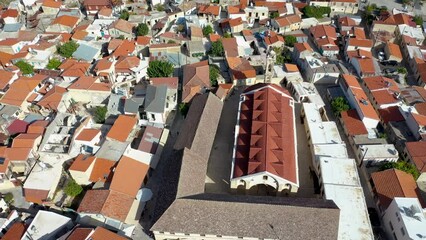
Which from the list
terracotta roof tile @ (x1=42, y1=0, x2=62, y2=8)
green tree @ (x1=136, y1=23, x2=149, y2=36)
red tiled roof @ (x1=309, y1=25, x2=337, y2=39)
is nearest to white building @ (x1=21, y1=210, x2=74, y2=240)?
green tree @ (x1=136, y1=23, x2=149, y2=36)

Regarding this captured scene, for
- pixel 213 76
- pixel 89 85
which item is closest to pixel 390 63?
pixel 213 76

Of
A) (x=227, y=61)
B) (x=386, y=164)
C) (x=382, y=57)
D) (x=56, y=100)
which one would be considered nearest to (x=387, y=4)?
(x=382, y=57)

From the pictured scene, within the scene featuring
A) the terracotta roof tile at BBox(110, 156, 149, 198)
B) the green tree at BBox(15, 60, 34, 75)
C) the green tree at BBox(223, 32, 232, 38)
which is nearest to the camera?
the terracotta roof tile at BBox(110, 156, 149, 198)

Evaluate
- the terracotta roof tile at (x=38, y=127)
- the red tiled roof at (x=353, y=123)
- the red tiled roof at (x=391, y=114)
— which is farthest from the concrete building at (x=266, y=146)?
the terracotta roof tile at (x=38, y=127)

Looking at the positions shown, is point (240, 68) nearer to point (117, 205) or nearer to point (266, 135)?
point (266, 135)

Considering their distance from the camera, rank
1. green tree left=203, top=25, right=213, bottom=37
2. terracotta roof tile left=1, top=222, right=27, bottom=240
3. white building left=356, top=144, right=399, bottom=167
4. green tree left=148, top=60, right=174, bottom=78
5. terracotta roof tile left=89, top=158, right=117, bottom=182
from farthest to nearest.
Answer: green tree left=203, top=25, right=213, bottom=37 < green tree left=148, top=60, right=174, bottom=78 < white building left=356, top=144, right=399, bottom=167 < terracotta roof tile left=89, top=158, right=117, bottom=182 < terracotta roof tile left=1, top=222, right=27, bottom=240

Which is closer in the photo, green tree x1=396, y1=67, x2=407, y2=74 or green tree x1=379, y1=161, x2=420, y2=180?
green tree x1=379, y1=161, x2=420, y2=180

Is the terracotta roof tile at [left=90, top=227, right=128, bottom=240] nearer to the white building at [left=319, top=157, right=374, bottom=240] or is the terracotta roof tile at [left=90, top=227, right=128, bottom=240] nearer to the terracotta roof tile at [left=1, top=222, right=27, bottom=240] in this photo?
the terracotta roof tile at [left=1, top=222, right=27, bottom=240]
